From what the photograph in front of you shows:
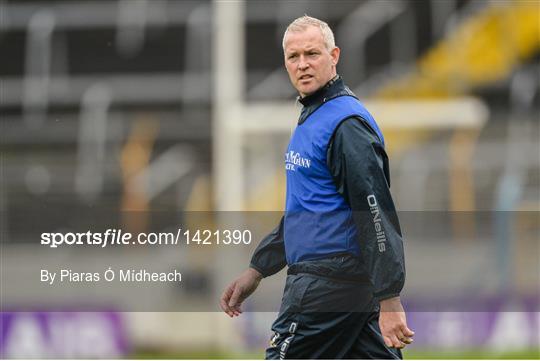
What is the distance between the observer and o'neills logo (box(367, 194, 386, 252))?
3793mm

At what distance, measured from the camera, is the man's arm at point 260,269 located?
4445mm

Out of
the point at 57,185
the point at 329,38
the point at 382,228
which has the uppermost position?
the point at 57,185

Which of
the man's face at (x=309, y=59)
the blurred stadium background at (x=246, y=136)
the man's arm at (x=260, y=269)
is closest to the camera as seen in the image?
the man's face at (x=309, y=59)

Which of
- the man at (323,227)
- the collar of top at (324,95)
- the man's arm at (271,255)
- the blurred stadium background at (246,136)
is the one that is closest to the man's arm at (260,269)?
the man's arm at (271,255)

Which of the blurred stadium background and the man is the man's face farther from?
the blurred stadium background

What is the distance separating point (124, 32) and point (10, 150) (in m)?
2.85

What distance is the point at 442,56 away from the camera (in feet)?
51.5

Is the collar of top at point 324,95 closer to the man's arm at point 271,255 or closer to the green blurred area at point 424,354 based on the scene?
the man's arm at point 271,255

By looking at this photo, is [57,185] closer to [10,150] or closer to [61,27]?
[10,150]

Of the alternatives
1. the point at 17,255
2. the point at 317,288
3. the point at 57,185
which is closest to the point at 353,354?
the point at 317,288

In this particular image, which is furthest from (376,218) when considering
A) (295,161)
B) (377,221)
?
(295,161)

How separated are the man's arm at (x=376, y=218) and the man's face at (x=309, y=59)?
0.28 metres

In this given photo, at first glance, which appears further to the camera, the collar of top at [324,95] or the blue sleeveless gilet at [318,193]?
the collar of top at [324,95]

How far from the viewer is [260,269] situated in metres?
4.47
